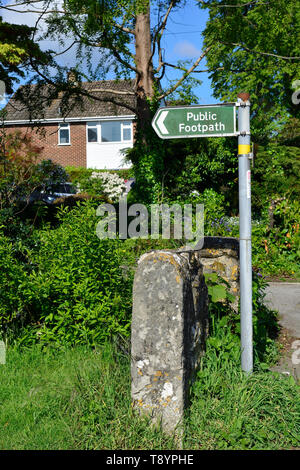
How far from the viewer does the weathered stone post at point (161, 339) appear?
3170 mm

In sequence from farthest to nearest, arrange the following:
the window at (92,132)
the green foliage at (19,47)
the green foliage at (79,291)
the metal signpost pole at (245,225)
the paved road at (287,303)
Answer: the window at (92,132)
the green foliage at (19,47)
the paved road at (287,303)
the green foliage at (79,291)
the metal signpost pole at (245,225)

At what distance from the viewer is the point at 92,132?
30.5 meters

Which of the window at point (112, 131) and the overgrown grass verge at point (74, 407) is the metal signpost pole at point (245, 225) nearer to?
the overgrown grass verge at point (74, 407)

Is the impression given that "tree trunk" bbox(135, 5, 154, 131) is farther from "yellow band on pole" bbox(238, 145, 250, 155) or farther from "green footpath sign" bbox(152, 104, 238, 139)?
"yellow band on pole" bbox(238, 145, 250, 155)

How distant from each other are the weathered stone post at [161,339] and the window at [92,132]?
28035 mm

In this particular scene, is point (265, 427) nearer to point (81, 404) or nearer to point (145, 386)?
point (145, 386)

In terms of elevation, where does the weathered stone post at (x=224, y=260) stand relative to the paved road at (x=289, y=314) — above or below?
above

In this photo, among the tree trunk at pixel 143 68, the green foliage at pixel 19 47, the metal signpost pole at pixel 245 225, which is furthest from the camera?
the tree trunk at pixel 143 68

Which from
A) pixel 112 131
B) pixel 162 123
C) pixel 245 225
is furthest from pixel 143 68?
→ pixel 112 131

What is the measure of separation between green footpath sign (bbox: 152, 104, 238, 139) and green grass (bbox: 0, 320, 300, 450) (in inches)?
63.4

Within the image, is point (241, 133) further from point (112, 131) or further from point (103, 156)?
point (112, 131)

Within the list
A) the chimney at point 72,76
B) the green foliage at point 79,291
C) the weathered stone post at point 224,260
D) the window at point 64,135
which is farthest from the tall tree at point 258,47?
the window at point 64,135
